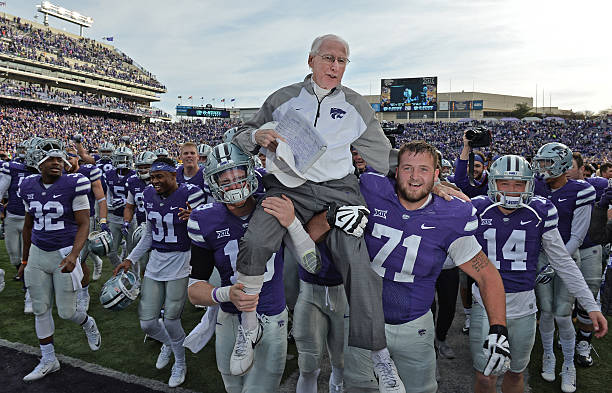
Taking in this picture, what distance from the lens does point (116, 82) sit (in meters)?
53.2

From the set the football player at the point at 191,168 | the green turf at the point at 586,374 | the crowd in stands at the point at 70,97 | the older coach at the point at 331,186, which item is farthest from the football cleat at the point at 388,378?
the crowd in stands at the point at 70,97

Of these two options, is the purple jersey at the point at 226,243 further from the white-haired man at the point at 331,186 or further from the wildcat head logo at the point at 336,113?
the wildcat head logo at the point at 336,113

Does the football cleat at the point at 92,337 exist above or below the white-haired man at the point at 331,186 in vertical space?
below

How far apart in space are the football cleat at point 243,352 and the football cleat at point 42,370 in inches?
131

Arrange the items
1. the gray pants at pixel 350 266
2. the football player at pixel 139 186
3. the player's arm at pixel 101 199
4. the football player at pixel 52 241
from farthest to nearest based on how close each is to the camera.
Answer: the football player at pixel 139 186 → the player's arm at pixel 101 199 → the football player at pixel 52 241 → the gray pants at pixel 350 266

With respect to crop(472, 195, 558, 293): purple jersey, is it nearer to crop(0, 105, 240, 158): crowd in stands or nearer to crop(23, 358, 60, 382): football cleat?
crop(23, 358, 60, 382): football cleat

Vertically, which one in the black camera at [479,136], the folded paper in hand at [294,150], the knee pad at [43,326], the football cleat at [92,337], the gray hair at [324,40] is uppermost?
the gray hair at [324,40]

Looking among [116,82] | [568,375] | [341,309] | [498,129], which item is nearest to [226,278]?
[341,309]

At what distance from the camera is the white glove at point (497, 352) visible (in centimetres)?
237

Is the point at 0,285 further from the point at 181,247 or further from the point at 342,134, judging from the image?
the point at 342,134

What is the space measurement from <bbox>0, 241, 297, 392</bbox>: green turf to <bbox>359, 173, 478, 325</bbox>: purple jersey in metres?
2.47

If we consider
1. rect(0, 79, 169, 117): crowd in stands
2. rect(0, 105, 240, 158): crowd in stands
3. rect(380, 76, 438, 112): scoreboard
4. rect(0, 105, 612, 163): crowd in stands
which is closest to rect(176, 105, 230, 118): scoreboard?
rect(0, 105, 240, 158): crowd in stands

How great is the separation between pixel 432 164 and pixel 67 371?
4651 millimetres

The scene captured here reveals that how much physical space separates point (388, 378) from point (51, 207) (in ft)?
14.0
